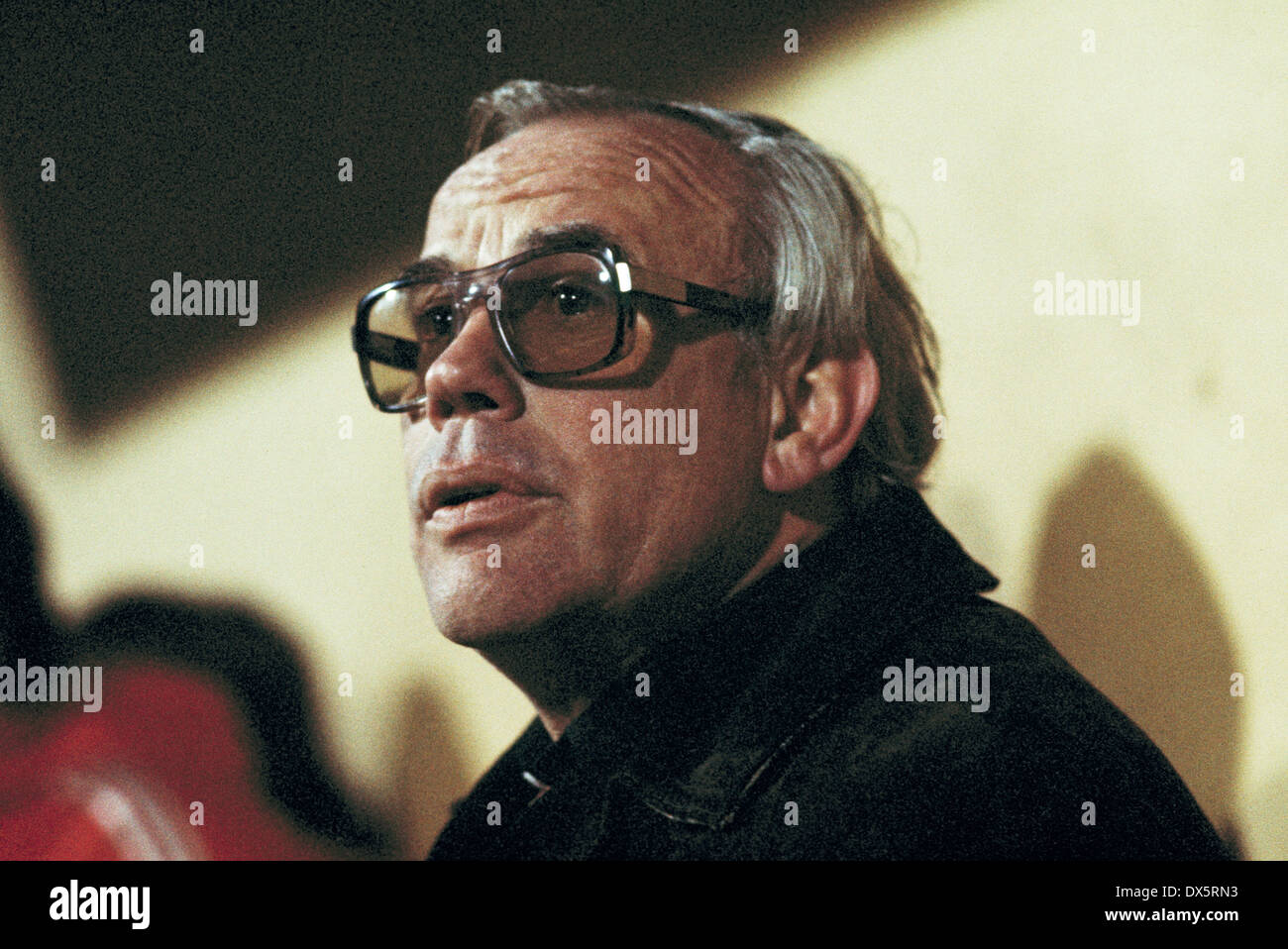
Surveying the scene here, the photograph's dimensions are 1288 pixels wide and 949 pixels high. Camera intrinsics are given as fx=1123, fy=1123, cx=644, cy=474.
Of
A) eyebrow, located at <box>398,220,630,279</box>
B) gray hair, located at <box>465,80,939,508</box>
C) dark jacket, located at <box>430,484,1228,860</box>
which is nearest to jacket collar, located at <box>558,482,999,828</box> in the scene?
dark jacket, located at <box>430,484,1228,860</box>

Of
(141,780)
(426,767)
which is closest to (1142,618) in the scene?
(426,767)

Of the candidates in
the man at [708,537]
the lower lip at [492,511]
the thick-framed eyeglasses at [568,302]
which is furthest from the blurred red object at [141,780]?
the thick-framed eyeglasses at [568,302]

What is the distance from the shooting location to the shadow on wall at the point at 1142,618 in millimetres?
1389

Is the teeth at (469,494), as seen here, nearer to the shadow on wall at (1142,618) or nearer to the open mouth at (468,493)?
the open mouth at (468,493)

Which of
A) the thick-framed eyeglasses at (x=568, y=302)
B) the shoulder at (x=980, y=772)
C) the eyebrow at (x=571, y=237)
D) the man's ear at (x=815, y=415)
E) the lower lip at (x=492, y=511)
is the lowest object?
the shoulder at (x=980, y=772)

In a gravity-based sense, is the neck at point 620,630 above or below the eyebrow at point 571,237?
below

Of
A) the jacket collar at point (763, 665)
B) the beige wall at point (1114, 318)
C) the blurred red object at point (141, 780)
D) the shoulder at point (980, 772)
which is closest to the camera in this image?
the shoulder at point (980, 772)

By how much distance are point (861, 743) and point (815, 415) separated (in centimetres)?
38

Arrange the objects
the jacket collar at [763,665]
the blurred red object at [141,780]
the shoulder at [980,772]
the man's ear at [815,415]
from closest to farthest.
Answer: the shoulder at [980,772] < the jacket collar at [763,665] < the man's ear at [815,415] < the blurred red object at [141,780]
